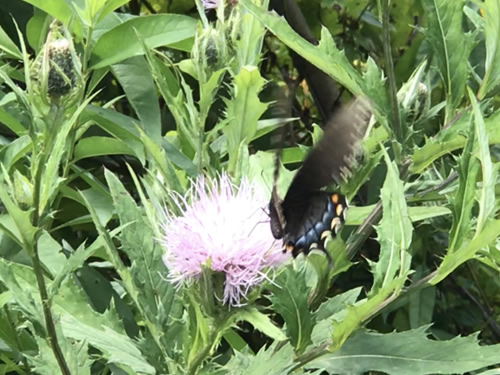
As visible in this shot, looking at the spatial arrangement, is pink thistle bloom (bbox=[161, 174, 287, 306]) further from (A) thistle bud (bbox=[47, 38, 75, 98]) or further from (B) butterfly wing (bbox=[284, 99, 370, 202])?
(A) thistle bud (bbox=[47, 38, 75, 98])

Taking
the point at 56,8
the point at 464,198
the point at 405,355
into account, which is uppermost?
the point at 56,8

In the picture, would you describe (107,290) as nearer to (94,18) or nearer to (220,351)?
(220,351)

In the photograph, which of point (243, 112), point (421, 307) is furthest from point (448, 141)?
point (421, 307)

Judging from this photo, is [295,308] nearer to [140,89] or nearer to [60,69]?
[60,69]

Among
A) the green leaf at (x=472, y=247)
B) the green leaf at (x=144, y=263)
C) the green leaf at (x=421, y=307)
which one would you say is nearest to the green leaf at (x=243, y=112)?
the green leaf at (x=144, y=263)

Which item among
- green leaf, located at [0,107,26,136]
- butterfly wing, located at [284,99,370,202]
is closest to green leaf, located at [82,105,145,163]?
green leaf, located at [0,107,26,136]

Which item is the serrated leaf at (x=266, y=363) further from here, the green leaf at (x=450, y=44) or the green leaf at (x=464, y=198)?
the green leaf at (x=450, y=44)
